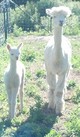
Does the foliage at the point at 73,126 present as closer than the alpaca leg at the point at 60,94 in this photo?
Yes

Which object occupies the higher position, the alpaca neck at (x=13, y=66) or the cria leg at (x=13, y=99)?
the alpaca neck at (x=13, y=66)

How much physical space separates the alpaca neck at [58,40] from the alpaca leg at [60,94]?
0.48 meters

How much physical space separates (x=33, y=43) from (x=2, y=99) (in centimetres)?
559

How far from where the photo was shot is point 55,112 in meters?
8.38

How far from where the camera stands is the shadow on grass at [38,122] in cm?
742

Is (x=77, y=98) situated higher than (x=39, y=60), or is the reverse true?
(x=39, y=60)

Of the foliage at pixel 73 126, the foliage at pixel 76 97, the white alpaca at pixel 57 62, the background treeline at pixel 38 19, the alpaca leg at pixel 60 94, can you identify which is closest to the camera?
the foliage at pixel 73 126

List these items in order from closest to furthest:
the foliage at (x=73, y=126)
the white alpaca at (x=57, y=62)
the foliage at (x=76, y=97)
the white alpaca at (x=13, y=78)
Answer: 1. the foliage at (x=73, y=126)
2. the white alpaca at (x=13, y=78)
3. the white alpaca at (x=57, y=62)
4. the foliage at (x=76, y=97)

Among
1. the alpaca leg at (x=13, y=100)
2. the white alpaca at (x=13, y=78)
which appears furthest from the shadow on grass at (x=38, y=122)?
the white alpaca at (x=13, y=78)

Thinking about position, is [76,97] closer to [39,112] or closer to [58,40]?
[39,112]

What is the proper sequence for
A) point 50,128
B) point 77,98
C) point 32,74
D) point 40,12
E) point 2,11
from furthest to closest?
1. point 40,12
2. point 2,11
3. point 32,74
4. point 77,98
5. point 50,128

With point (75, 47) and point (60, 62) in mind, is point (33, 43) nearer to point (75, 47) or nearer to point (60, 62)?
point (75, 47)

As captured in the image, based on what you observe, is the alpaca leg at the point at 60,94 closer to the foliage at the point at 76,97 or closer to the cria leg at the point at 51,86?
→ the cria leg at the point at 51,86

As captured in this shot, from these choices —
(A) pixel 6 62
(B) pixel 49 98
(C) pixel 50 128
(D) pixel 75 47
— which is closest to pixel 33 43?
(D) pixel 75 47
